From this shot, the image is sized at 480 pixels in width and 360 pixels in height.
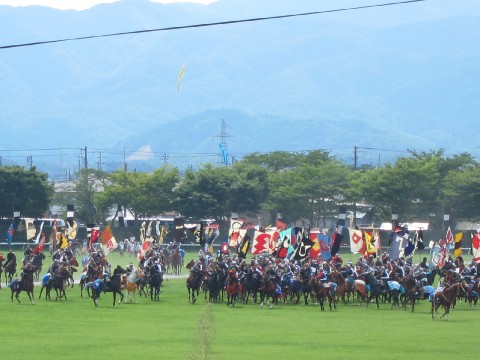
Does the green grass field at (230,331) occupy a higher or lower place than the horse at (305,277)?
lower

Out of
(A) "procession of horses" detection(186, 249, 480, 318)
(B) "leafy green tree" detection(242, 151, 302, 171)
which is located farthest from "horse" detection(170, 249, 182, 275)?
(B) "leafy green tree" detection(242, 151, 302, 171)

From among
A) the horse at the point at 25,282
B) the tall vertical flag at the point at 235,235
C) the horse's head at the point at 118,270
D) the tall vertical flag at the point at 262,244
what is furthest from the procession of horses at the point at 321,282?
the tall vertical flag at the point at 235,235

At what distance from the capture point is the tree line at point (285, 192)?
327 ft

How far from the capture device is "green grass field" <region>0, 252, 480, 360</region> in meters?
25.2

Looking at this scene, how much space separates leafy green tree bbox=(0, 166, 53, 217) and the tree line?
96mm

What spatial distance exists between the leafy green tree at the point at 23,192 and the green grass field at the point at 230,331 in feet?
183

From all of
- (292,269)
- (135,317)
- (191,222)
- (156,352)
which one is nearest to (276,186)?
(191,222)

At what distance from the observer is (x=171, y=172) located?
4264 inches

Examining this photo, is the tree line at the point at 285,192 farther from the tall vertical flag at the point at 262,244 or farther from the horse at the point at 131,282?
the horse at the point at 131,282

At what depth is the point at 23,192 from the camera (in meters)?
98.4

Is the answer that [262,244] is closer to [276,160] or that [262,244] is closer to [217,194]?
[217,194]

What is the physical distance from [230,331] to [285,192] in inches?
2942

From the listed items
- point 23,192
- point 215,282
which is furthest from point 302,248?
point 23,192

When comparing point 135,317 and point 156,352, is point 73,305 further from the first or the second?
point 156,352
